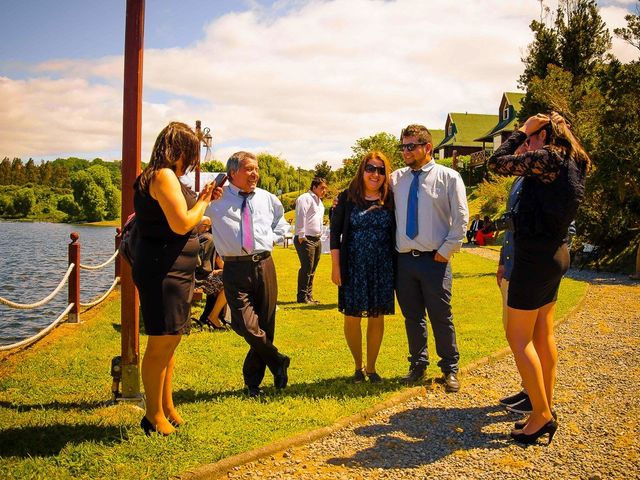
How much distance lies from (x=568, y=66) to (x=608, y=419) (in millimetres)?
33103

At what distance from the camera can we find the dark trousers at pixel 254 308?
4953mm

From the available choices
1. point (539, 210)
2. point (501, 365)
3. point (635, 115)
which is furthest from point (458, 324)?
point (635, 115)

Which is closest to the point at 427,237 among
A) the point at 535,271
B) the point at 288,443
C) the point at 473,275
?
the point at 535,271

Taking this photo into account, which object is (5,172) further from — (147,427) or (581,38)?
(147,427)

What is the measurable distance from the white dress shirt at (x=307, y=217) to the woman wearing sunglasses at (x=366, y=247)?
16.5ft

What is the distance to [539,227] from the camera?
3.93 meters

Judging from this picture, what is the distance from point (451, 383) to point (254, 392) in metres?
1.79

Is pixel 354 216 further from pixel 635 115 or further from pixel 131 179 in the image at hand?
pixel 635 115

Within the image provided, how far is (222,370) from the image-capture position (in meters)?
5.93

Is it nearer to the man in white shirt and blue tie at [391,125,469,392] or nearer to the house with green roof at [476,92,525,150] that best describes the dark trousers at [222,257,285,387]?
the man in white shirt and blue tie at [391,125,469,392]

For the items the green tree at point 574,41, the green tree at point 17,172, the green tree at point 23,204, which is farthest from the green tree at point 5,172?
the green tree at point 574,41

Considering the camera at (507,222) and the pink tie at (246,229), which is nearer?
the camera at (507,222)

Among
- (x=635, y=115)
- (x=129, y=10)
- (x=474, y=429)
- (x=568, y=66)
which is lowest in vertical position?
(x=474, y=429)

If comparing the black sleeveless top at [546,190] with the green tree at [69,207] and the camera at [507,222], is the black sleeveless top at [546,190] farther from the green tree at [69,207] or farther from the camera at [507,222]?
the green tree at [69,207]
